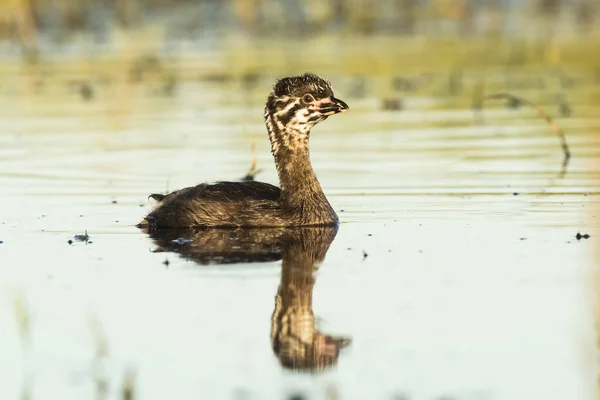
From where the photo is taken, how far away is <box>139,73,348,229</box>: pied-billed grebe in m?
14.3

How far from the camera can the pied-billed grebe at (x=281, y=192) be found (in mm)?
14336

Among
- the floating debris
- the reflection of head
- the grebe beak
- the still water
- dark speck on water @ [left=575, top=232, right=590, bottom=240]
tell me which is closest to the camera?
the still water

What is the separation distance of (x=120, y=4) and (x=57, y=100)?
17.6 metres

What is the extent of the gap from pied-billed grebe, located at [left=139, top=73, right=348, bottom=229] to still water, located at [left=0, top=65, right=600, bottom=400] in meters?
0.29

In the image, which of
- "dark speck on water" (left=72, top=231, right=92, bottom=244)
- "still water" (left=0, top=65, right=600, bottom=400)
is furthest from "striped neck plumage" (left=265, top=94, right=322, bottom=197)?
"dark speck on water" (left=72, top=231, right=92, bottom=244)

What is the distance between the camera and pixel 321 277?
11.5m

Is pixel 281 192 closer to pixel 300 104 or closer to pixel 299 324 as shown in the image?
pixel 300 104

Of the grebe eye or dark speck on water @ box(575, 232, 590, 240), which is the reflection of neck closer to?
the grebe eye

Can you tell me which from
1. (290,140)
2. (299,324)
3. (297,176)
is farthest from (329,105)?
(299,324)

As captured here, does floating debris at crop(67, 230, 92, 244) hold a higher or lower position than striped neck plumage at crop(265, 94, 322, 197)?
lower

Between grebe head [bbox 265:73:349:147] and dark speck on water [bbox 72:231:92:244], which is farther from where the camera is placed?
grebe head [bbox 265:73:349:147]

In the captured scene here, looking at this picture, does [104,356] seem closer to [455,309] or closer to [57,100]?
[455,309]

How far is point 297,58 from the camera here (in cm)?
3155

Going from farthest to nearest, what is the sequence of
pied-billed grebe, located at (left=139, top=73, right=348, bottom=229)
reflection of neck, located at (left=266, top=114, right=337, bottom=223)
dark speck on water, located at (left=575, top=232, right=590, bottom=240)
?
reflection of neck, located at (left=266, top=114, right=337, bottom=223) → pied-billed grebe, located at (left=139, top=73, right=348, bottom=229) → dark speck on water, located at (left=575, top=232, right=590, bottom=240)
